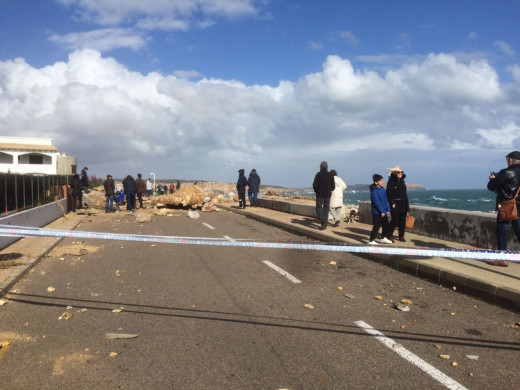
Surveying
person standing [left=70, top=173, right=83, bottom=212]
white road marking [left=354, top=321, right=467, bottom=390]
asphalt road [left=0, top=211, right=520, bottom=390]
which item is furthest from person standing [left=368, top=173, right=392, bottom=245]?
person standing [left=70, top=173, right=83, bottom=212]

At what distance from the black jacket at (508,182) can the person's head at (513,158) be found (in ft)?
0.26

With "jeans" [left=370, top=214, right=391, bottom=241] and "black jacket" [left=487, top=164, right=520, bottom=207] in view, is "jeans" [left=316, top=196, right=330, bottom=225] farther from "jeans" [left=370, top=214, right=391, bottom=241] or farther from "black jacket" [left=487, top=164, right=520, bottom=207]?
"black jacket" [left=487, top=164, right=520, bottom=207]

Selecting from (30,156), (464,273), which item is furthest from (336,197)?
(30,156)

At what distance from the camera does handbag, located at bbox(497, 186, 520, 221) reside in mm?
6645

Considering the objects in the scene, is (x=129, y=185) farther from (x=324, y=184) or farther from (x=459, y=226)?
(x=459, y=226)

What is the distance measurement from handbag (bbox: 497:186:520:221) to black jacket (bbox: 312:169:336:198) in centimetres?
595

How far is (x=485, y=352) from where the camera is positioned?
13.0 ft

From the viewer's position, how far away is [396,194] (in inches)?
386

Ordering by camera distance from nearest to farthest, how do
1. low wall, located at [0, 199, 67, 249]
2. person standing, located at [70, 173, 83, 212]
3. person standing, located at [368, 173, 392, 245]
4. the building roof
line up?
person standing, located at [368, 173, 392, 245] < low wall, located at [0, 199, 67, 249] < person standing, located at [70, 173, 83, 212] < the building roof

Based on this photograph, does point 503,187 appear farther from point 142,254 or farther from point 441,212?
point 142,254

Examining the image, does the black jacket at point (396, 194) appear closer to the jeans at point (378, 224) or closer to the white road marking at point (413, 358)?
the jeans at point (378, 224)

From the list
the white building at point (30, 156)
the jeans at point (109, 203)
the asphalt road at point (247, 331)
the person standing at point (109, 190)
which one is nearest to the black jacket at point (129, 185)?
the person standing at point (109, 190)

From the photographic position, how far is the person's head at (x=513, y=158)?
6852 mm

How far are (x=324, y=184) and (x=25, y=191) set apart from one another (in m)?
10.4
